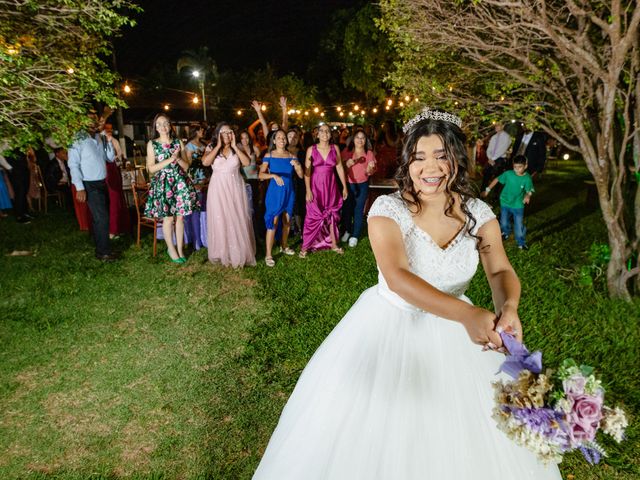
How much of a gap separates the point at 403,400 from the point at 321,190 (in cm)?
576

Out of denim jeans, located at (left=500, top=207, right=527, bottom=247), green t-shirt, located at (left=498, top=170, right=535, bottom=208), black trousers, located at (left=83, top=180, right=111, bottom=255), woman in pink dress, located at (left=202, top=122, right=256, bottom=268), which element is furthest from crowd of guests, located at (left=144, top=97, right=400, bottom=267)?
denim jeans, located at (left=500, top=207, right=527, bottom=247)

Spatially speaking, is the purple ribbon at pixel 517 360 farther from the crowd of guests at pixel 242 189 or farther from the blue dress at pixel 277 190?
the blue dress at pixel 277 190

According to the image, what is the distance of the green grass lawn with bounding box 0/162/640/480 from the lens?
123 inches

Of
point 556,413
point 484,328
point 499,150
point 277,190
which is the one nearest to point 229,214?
point 277,190

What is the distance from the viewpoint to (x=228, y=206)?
690 cm

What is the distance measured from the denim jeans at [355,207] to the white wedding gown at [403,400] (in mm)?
5856

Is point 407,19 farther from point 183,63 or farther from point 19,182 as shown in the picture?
point 183,63

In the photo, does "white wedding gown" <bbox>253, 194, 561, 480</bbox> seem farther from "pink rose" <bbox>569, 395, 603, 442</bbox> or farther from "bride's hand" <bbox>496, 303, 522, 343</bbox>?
"pink rose" <bbox>569, 395, 603, 442</bbox>

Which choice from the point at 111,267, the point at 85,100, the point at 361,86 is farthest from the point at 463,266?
the point at 361,86

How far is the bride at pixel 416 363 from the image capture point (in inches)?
74.2

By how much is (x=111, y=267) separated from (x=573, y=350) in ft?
21.7

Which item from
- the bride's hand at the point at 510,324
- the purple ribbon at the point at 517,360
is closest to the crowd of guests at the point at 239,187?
the bride's hand at the point at 510,324

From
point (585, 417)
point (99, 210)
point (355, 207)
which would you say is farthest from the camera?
point (355, 207)

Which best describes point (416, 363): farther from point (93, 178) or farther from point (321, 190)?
point (93, 178)
